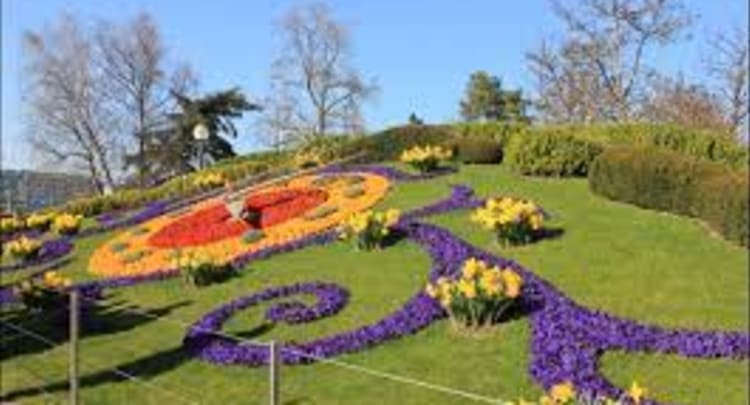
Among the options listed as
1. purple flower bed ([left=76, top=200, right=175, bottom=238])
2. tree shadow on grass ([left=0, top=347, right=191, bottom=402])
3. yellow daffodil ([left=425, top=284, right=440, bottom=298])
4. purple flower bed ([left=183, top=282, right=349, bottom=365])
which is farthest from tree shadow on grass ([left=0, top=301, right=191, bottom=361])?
purple flower bed ([left=76, top=200, right=175, bottom=238])

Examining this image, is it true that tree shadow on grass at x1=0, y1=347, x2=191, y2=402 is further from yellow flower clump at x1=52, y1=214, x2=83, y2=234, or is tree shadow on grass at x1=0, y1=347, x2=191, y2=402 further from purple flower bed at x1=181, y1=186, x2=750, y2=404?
yellow flower clump at x1=52, y1=214, x2=83, y2=234

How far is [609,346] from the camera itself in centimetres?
1112

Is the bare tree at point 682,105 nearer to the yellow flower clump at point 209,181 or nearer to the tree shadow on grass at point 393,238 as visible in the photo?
the yellow flower clump at point 209,181

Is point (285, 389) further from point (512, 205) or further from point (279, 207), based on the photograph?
point (279, 207)

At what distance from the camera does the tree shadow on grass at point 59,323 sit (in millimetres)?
14289

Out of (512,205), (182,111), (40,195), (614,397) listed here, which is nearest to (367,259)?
(512,205)

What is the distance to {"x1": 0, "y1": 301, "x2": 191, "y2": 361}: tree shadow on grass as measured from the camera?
563 inches

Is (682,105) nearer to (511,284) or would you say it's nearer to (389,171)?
(389,171)

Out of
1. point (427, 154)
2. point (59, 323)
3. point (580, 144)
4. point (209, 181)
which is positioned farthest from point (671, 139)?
point (209, 181)

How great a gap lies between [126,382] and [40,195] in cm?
2420

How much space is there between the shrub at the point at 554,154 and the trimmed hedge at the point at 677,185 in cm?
196

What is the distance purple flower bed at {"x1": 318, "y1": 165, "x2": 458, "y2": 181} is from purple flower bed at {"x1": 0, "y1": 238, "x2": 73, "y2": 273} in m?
5.33

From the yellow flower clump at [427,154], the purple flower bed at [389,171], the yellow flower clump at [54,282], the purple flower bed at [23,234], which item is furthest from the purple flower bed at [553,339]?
the purple flower bed at [23,234]

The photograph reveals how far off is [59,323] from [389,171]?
9.32 meters
